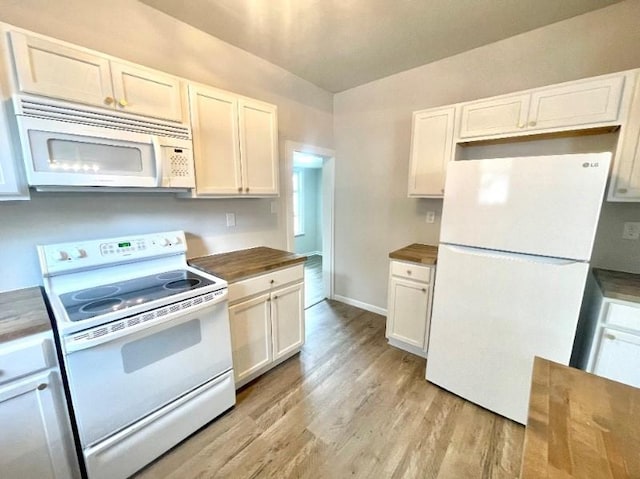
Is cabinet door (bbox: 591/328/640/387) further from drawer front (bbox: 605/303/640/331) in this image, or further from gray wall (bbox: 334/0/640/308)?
gray wall (bbox: 334/0/640/308)

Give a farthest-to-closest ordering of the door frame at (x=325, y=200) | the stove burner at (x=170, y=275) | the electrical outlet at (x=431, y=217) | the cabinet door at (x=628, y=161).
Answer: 1. the door frame at (x=325, y=200)
2. the electrical outlet at (x=431, y=217)
3. the stove burner at (x=170, y=275)
4. the cabinet door at (x=628, y=161)

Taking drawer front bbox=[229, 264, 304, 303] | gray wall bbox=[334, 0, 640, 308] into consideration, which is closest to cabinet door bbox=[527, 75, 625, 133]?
gray wall bbox=[334, 0, 640, 308]

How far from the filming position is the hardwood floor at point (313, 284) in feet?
11.8

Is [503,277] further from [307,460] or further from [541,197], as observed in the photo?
[307,460]

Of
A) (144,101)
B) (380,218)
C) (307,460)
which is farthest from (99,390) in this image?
Answer: (380,218)

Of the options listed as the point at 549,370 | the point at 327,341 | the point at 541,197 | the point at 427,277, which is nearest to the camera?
the point at 549,370

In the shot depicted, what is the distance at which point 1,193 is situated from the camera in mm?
1209

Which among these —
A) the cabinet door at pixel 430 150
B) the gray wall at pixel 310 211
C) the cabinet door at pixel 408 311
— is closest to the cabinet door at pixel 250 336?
the cabinet door at pixel 408 311

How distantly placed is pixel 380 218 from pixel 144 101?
2.37m

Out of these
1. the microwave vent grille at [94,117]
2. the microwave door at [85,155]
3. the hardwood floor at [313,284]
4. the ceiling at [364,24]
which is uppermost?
the ceiling at [364,24]

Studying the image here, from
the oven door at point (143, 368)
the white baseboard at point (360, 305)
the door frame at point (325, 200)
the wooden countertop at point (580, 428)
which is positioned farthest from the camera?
the white baseboard at point (360, 305)

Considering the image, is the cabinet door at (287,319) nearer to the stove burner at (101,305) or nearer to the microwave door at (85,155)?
the stove burner at (101,305)

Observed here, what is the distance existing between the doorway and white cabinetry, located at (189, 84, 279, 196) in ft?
1.89

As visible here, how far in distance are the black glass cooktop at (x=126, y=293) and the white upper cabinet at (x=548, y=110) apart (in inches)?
90.6
